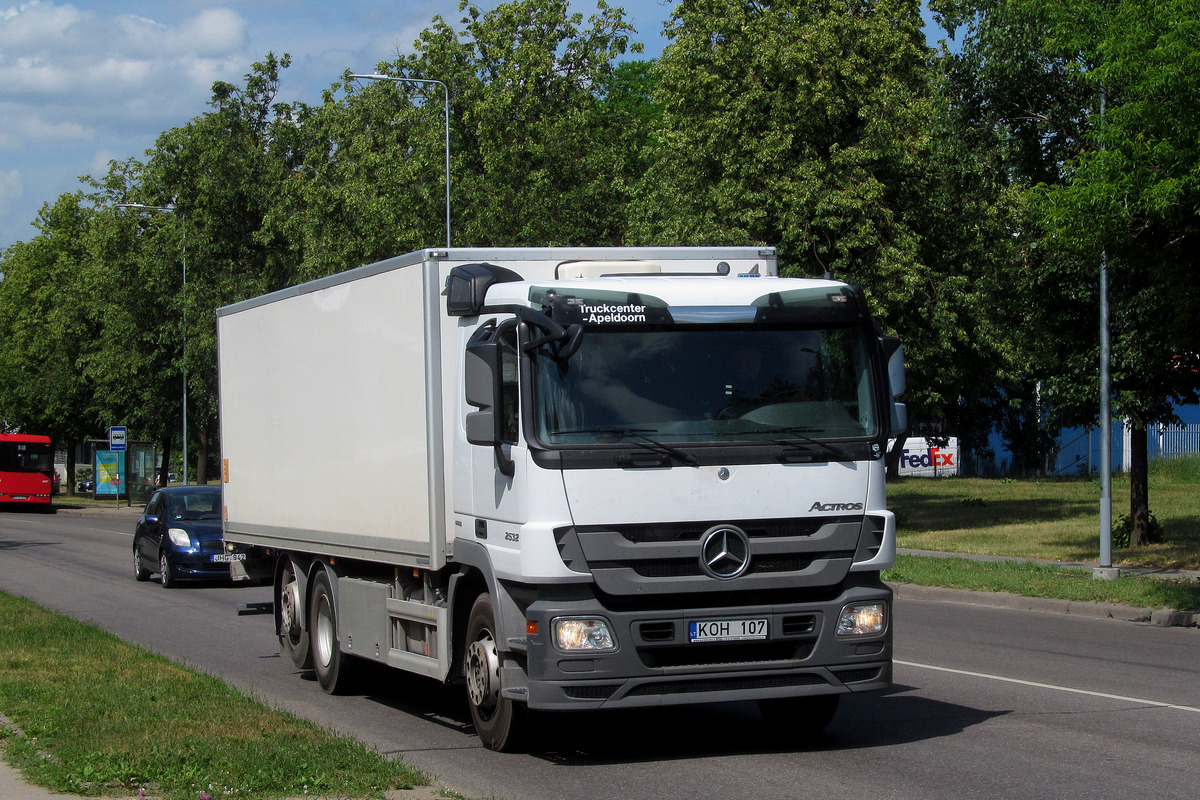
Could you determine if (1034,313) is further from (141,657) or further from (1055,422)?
(141,657)

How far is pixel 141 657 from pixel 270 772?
5400 millimetres

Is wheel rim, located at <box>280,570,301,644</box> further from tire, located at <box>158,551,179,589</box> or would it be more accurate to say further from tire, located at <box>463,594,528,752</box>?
tire, located at <box>158,551,179,589</box>

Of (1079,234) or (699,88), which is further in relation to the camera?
(699,88)

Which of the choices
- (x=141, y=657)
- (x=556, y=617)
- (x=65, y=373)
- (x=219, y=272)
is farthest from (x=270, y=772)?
(x=65, y=373)

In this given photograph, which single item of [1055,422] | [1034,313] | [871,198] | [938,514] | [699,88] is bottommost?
[938,514]

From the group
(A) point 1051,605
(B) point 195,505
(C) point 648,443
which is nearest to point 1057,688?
(C) point 648,443

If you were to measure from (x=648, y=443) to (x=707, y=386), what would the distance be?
507mm

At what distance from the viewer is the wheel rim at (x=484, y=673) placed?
25.8 ft

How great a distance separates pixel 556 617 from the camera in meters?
7.29

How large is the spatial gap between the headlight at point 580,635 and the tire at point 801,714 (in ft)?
5.27

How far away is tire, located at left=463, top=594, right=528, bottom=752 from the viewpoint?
7.86 m

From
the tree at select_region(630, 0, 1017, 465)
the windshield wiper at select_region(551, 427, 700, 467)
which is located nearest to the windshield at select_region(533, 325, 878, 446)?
the windshield wiper at select_region(551, 427, 700, 467)

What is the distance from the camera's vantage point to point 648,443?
752 cm

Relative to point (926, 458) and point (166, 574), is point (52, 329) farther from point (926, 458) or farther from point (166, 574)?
point (166, 574)
